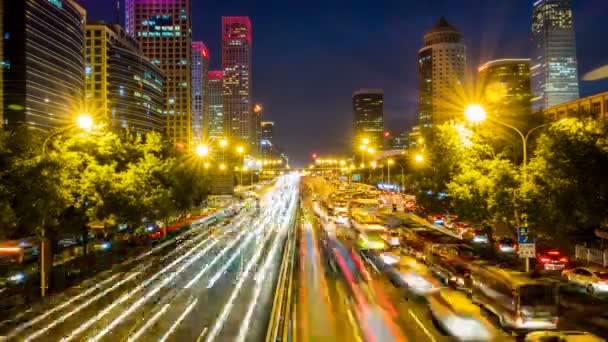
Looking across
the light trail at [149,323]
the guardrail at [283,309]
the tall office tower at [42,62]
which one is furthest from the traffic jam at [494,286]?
the tall office tower at [42,62]

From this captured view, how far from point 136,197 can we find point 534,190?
24009 millimetres

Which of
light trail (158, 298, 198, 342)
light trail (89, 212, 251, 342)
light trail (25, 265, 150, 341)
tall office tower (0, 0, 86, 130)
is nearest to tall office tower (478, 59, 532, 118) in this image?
light trail (89, 212, 251, 342)

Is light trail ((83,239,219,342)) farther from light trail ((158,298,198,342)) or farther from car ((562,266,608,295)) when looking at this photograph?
car ((562,266,608,295))

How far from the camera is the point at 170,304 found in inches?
820

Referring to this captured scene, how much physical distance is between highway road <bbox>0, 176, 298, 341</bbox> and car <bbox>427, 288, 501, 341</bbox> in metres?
6.59

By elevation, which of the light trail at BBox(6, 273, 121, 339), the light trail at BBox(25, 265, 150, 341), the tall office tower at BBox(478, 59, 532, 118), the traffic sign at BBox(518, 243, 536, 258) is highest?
the tall office tower at BBox(478, 59, 532, 118)

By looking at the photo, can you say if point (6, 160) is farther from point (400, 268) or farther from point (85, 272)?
point (400, 268)

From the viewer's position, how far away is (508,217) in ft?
90.4

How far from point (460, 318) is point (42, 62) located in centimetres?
11765

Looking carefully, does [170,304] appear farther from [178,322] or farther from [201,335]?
[201,335]

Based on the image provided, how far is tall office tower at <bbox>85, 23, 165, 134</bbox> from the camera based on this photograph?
144500 millimetres

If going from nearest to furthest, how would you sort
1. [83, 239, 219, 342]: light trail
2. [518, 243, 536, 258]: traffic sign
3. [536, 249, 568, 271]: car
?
1. [83, 239, 219, 342]: light trail
2. [518, 243, 536, 258]: traffic sign
3. [536, 249, 568, 271]: car

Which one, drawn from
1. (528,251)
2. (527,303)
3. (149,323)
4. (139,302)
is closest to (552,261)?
(528,251)

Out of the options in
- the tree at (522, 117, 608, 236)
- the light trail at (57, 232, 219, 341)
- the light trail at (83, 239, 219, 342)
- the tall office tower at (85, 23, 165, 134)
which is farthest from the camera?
the tall office tower at (85, 23, 165, 134)
